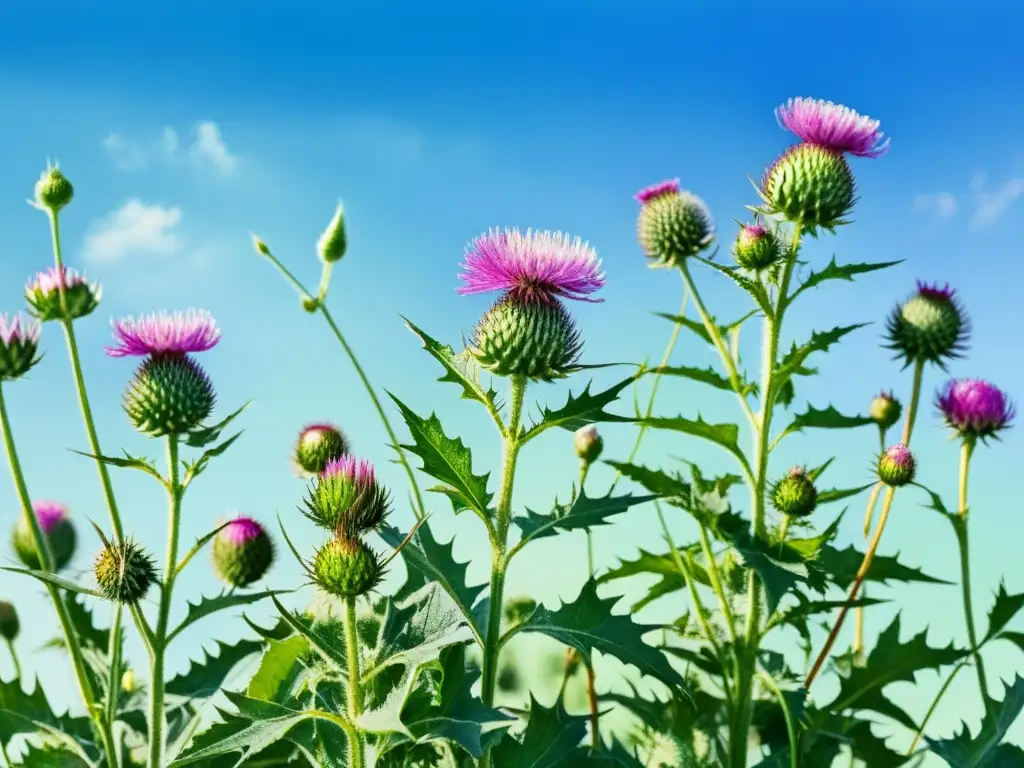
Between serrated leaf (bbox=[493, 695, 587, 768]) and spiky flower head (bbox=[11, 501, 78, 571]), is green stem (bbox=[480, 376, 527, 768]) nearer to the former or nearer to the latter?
serrated leaf (bbox=[493, 695, 587, 768])

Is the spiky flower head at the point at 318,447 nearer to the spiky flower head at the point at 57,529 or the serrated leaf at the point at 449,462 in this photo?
the spiky flower head at the point at 57,529

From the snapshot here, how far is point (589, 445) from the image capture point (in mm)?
5777

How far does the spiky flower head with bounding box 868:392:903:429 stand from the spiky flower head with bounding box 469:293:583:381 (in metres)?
2.88

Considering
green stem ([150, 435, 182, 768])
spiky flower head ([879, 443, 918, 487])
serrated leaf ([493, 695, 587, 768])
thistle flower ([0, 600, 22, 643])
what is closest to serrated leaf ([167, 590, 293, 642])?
green stem ([150, 435, 182, 768])

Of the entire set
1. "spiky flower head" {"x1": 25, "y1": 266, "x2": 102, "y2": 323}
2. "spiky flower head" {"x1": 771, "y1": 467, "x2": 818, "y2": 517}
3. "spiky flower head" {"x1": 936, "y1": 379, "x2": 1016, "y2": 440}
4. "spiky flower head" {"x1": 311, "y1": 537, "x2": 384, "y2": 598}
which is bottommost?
"spiky flower head" {"x1": 311, "y1": 537, "x2": 384, "y2": 598}

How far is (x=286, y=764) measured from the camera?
16.4ft

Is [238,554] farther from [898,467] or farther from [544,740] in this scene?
[898,467]

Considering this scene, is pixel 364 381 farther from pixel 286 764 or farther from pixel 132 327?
pixel 286 764

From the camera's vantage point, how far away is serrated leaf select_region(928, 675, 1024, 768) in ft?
15.6

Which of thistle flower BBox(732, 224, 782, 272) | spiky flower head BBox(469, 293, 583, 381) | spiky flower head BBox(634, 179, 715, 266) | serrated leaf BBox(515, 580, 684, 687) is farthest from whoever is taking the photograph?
spiky flower head BBox(634, 179, 715, 266)

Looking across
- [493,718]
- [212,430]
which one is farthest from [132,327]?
[493,718]

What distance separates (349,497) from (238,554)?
2.25 metres

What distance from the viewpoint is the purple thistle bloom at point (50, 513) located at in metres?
5.89

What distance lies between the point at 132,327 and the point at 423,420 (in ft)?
7.09
